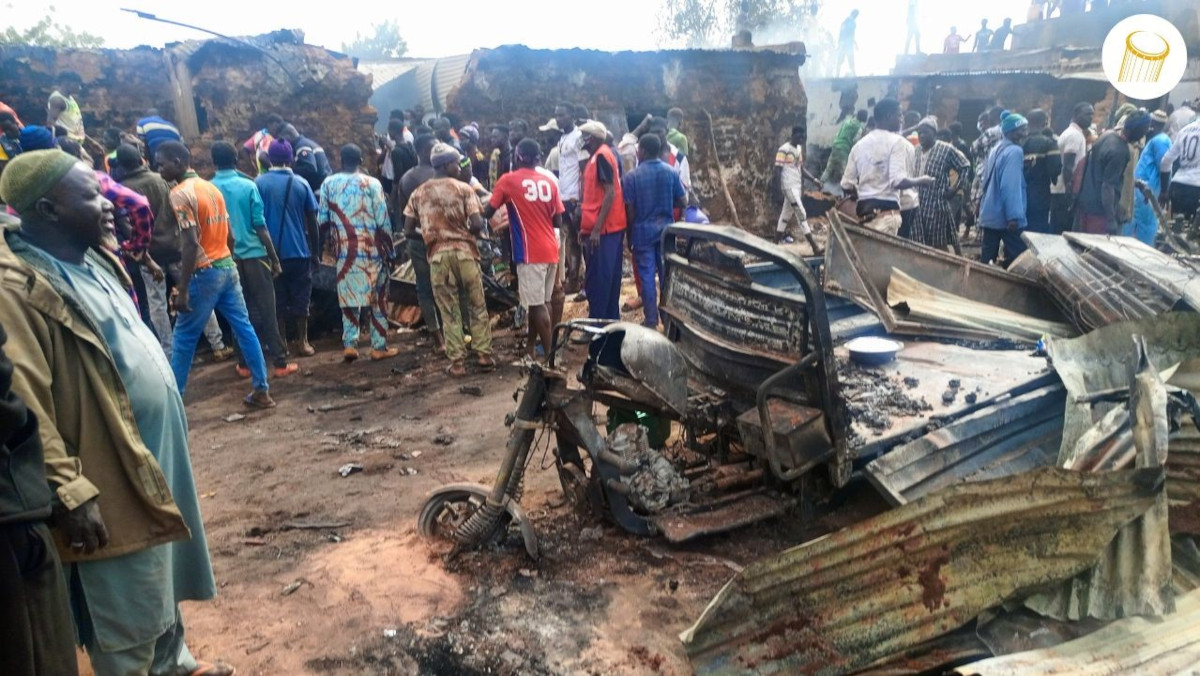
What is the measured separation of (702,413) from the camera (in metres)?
3.79

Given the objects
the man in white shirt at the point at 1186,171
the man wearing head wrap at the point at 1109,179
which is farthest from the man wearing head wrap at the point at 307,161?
the man in white shirt at the point at 1186,171

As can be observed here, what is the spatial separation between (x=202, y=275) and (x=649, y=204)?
12.5 ft

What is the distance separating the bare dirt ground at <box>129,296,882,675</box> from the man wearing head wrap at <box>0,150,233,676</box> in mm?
834

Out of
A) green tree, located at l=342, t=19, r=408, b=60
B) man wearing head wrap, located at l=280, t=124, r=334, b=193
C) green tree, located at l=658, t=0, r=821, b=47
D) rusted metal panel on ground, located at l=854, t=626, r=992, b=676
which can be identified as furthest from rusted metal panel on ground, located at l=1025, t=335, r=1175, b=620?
green tree, located at l=342, t=19, r=408, b=60

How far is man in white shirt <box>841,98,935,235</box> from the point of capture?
7785mm

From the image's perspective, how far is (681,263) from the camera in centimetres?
408

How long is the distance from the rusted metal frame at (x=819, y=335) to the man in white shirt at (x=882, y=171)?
196 inches

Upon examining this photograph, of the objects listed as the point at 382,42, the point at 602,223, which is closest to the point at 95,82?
the point at 602,223

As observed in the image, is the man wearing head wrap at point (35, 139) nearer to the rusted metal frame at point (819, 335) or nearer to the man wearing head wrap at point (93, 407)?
the man wearing head wrap at point (93, 407)

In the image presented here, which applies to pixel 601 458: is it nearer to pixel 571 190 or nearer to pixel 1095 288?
pixel 1095 288

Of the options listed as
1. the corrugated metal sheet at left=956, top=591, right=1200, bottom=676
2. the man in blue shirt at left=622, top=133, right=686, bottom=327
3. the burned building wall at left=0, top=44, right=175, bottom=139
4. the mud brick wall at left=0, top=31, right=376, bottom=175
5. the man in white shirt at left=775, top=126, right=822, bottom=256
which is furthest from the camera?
the man in white shirt at left=775, top=126, right=822, bottom=256

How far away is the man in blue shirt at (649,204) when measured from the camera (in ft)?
23.8

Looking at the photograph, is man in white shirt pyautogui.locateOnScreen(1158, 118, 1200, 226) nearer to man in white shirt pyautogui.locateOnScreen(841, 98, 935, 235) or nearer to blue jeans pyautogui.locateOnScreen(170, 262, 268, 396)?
man in white shirt pyautogui.locateOnScreen(841, 98, 935, 235)

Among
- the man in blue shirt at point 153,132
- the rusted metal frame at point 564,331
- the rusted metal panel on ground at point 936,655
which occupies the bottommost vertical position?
the rusted metal panel on ground at point 936,655
